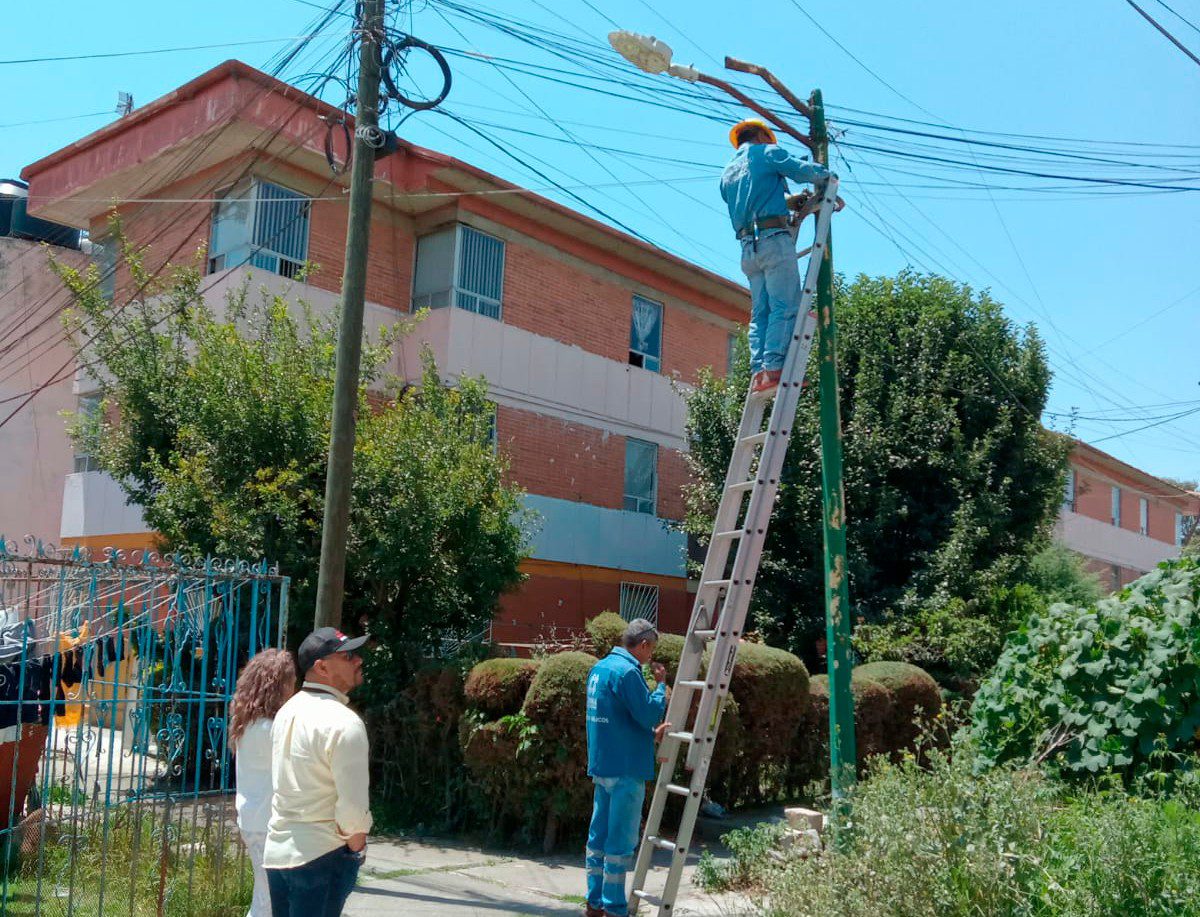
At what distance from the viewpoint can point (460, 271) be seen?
18.5 metres

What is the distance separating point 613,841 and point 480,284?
43.7 feet

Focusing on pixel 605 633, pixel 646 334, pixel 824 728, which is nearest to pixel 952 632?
pixel 824 728

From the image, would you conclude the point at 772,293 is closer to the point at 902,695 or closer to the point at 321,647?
the point at 321,647

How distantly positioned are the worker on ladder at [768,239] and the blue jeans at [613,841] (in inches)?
101

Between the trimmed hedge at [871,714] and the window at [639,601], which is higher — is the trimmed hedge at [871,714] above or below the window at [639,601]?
below

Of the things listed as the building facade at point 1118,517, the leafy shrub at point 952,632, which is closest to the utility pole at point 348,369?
the leafy shrub at point 952,632

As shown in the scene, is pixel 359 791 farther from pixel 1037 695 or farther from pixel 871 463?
pixel 871 463

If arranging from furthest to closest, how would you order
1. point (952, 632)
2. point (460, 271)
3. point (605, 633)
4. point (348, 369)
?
point (460, 271)
point (952, 632)
point (605, 633)
point (348, 369)

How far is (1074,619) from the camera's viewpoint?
714cm

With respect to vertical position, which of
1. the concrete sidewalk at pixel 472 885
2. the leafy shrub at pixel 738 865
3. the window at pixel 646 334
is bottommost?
the concrete sidewalk at pixel 472 885

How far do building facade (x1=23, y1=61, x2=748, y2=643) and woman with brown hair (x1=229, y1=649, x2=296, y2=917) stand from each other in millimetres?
10619

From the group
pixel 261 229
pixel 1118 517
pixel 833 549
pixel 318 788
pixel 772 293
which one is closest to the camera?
pixel 318 788

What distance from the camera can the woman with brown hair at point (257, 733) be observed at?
5219mm

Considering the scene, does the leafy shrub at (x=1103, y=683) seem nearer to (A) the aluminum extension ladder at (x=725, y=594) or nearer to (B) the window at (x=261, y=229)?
(A) the aluminum extension ladder at (x=725, y=594)
